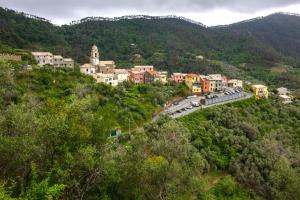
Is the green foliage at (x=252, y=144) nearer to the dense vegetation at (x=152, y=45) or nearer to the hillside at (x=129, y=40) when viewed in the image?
the dense vegetation at (x=152, y=45)

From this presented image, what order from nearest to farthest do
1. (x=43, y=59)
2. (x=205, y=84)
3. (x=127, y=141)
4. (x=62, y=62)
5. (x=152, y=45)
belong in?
(x=127, y=141)
(x=43, y=59)
(x=62, y=62)
(x=205, y=84)
(x=152, y=45)

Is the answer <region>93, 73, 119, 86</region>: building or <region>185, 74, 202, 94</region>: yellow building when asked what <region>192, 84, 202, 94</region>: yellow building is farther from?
<region>93, 73, 119, 86</region>: building

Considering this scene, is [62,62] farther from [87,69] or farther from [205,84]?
[205,84]

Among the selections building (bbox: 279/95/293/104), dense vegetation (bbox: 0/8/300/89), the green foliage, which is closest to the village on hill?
building (bbox: 279/95/293/104)

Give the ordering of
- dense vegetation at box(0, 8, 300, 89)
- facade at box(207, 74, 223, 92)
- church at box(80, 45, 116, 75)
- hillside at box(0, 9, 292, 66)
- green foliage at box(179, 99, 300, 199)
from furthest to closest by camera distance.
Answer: dense vegetation at box(0, 8, 300, 89) < hillside at box(0, 9, 292, 66) < facade at box(207, 74, 223, 92) < church at box(80, 45, 116, 75) < green foliage at box(179, 99, 300, 199)

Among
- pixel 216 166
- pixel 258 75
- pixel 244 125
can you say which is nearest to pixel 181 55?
pixel 258 75

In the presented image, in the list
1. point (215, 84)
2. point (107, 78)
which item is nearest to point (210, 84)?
point (215, 84)
